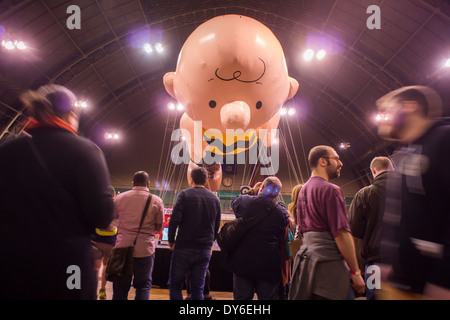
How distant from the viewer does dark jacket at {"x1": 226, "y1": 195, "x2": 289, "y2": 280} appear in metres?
1.82

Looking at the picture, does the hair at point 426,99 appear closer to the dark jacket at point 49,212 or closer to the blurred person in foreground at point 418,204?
the blurred person in foreground at point 418,204

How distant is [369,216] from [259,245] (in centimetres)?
91

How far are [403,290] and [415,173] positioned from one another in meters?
0.45

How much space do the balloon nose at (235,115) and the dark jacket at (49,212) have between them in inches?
38.9

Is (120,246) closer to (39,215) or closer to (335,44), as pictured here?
(39,215)

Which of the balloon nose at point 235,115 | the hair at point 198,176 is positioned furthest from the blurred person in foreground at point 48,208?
the hair at point 198,176

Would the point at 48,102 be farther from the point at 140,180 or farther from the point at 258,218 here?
the point at 258,218

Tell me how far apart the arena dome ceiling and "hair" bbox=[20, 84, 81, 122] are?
24.9ft

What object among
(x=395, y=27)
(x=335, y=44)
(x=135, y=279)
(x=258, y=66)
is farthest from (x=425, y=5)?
(x=135, y=279)

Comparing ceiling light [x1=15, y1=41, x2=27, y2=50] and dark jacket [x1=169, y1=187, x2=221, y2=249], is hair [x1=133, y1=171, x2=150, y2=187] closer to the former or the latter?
dark jacket [x1=169, y1=187, x2=221, y2=249]

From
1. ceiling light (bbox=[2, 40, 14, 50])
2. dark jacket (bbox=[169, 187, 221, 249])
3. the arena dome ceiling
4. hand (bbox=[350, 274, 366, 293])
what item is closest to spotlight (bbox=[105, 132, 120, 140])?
the arena dome ceiling

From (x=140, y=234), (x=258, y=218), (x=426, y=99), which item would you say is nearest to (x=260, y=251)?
(x=258, y=218)

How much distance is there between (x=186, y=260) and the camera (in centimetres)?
198

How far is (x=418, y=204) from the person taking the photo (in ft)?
2.90
